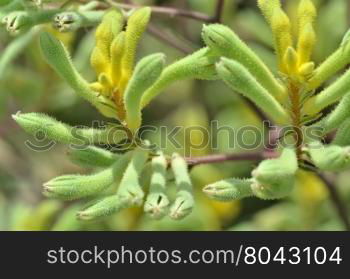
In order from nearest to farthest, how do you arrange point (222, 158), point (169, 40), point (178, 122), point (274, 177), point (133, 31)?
point (274, 177)
point (133, 31)
point (222, 158)
point (169, 40)
point (178, 122)

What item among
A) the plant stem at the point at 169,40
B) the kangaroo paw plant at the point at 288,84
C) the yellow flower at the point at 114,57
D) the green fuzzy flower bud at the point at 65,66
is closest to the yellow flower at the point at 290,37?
the kangaroo paw plant at the point at 288,84

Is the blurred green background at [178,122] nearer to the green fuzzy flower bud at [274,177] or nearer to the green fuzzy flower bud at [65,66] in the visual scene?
the green fuzzy flower bud at [65,66]

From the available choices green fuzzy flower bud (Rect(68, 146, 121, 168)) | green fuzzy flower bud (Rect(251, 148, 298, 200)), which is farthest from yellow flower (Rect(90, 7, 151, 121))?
green fuzzy flower bud (Rect(251, 148, 298, 200))

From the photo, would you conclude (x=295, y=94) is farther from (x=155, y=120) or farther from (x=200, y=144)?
(x=155, y=120)

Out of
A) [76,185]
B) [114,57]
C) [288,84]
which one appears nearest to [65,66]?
[114,57]

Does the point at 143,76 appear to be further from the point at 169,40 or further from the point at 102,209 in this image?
the point at 169,40

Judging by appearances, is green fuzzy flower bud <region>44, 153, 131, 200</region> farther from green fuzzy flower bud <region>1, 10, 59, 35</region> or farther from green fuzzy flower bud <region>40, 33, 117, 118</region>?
green fuzzy flower bud <region>1, 10, 59, 35</region>
